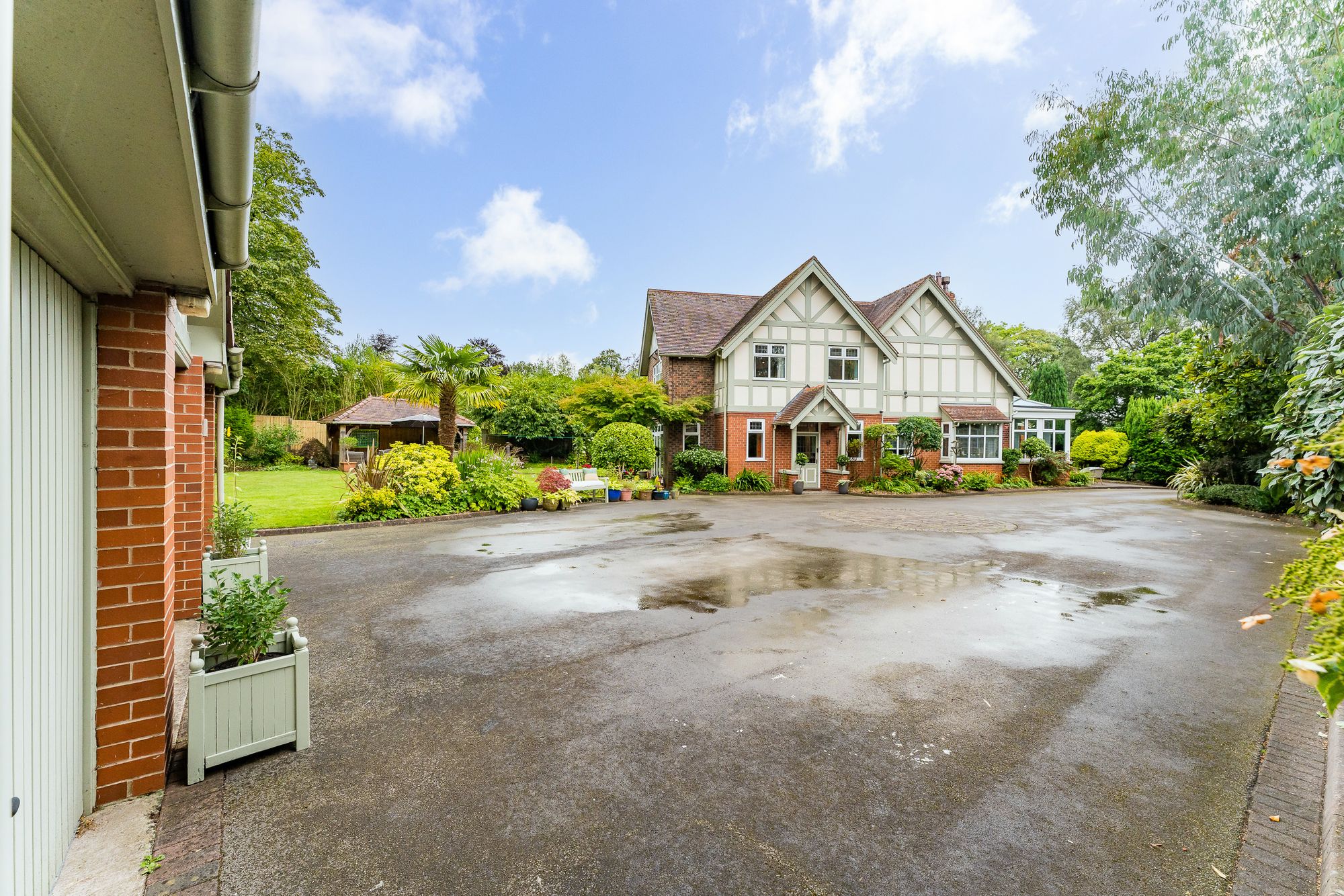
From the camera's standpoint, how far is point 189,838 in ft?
8.99

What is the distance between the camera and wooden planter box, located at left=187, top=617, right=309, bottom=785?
3156mm

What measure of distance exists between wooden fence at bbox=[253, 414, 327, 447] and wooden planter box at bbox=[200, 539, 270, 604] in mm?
26549

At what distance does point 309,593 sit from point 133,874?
474 centimetres

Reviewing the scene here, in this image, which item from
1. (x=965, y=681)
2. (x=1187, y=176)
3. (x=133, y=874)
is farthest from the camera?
(x=1187, y=176)

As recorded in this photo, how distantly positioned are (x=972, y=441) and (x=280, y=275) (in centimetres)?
2606

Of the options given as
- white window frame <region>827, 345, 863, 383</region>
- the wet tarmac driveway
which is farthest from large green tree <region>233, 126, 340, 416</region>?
white window frame <region>827, 345, 863, 383</region>

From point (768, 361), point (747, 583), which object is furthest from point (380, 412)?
point (747, 583)

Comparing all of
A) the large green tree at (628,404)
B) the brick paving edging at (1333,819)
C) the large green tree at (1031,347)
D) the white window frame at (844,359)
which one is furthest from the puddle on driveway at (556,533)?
the large green tree at (1031,347)

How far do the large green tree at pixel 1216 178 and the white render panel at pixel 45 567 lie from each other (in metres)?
16.0

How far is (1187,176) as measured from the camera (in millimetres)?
13461

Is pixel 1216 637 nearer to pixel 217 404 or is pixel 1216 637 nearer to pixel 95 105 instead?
pixel 95 105

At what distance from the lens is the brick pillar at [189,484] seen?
17.1 feet

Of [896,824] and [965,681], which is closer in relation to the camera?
[896,824]

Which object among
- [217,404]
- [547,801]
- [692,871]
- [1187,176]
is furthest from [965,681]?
[1187,176]
